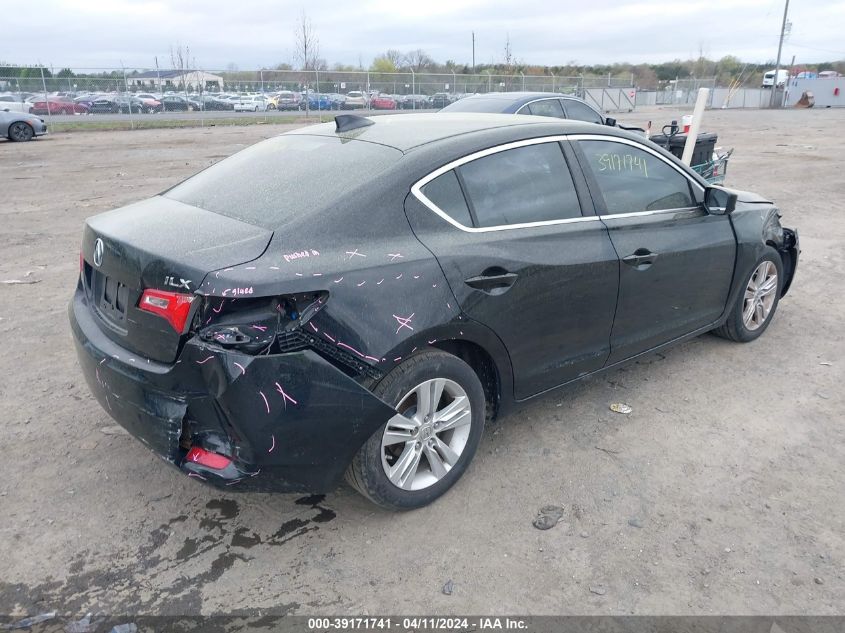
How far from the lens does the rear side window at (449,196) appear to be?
3244mm

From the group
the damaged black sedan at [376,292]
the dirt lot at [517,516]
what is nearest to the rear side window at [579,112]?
the dirt lot at [517,516]

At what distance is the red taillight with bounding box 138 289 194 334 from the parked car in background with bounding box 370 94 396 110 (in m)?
34.3

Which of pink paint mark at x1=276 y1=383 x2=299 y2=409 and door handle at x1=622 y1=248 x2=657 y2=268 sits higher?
door handle at x1=622 y1=248 x2=657 y2=268

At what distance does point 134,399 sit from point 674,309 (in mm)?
3122

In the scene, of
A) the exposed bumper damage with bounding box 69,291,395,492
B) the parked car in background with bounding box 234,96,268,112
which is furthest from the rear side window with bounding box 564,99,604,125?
the parked car in background with bounding box 234,96,268,112

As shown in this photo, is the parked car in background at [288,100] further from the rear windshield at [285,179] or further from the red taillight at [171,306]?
the red taillight at [171,306]

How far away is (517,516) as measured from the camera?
3232mm

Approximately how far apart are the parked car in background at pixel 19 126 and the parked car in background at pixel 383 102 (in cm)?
1803

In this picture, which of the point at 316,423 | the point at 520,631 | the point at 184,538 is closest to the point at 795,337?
the point at 520,631

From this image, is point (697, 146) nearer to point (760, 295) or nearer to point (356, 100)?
point (760, 295)

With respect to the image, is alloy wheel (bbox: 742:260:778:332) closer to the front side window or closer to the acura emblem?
the front side window

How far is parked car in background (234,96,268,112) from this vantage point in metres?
32.1

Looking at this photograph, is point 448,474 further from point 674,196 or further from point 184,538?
point 674,196

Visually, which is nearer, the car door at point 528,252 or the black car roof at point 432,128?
the car door at point 528,252
